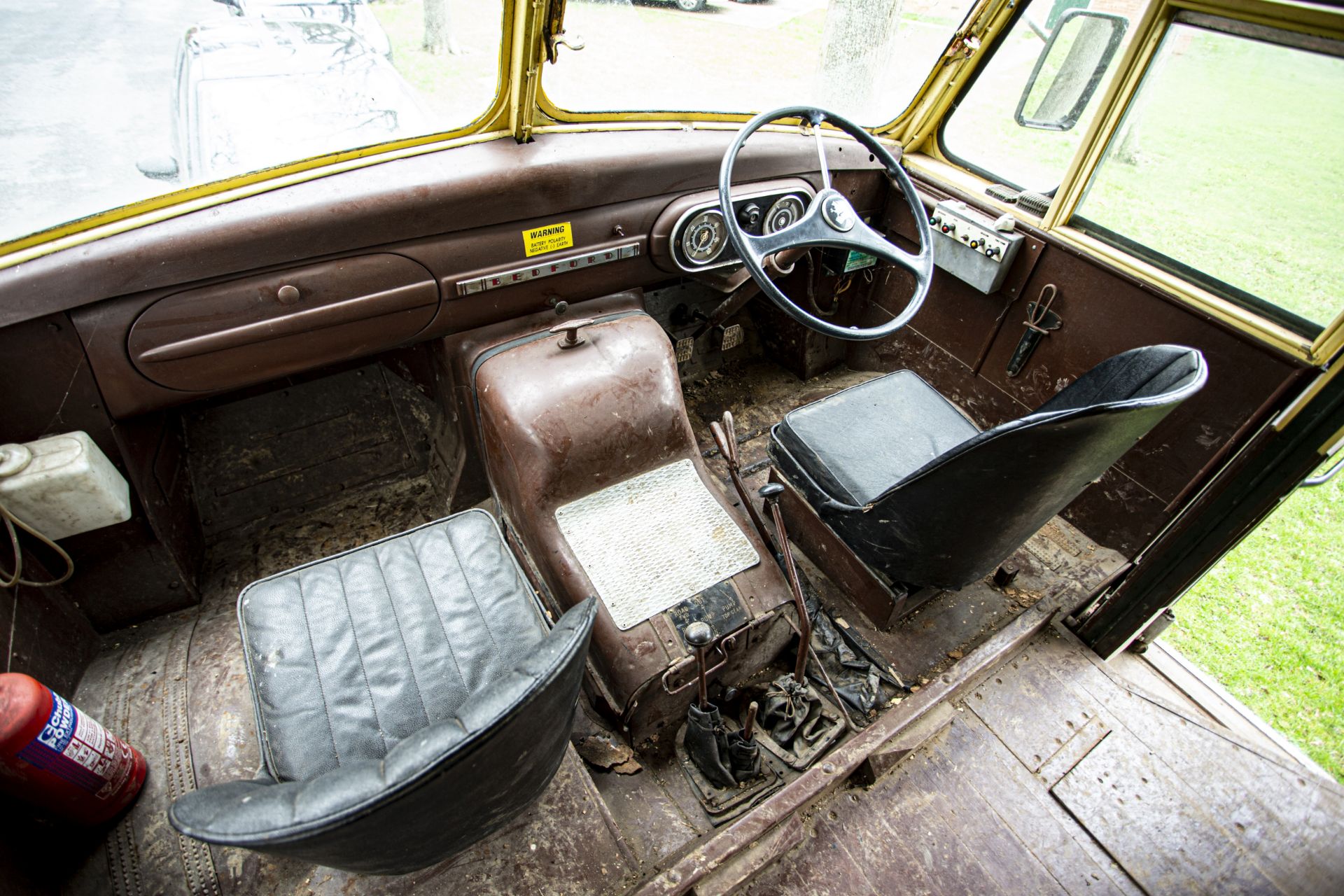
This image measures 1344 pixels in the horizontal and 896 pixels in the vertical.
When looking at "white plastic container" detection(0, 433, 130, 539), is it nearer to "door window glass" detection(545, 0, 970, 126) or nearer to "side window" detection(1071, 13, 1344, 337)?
"door window glass" detection(545, 0, 970, 126)

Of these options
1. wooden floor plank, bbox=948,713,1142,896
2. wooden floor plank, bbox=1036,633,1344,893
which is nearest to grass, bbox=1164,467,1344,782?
wooden floor plank, bbox=1036,633,1344,893

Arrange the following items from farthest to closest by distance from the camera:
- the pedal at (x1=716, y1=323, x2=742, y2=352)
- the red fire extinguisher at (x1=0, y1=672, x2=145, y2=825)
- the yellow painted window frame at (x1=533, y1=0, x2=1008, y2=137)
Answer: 1. the pedal at (x1=716, y1=323, x2=742, y2=352)
2. the yellow painted window frame at (x1=533, y1=0, x2=1008, y2=137)
3. the red fire extinguisher at (x1=0, y1=672, x2=145, y2=825)

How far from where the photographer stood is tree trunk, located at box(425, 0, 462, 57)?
165 cm

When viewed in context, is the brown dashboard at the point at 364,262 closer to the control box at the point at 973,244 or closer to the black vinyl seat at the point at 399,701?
the black vinyl seat at the point at 399,701

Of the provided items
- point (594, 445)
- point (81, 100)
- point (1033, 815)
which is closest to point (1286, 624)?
point (1033, 815)

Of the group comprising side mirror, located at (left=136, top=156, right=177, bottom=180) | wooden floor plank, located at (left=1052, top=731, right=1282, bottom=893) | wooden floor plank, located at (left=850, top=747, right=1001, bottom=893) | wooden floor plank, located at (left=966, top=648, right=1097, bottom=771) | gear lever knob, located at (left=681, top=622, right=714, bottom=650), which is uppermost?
side mirror, located at (left=136, top=156, right=177, bottom=180)

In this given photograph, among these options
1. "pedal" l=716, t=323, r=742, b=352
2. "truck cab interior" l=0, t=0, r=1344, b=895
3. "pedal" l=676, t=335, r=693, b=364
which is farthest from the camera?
"pedal" l=716, t=323, r=742, b=352

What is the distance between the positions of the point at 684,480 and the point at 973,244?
55.1 inches

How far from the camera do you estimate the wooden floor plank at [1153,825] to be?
4.97ft

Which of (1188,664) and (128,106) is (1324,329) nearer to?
(1188,664)

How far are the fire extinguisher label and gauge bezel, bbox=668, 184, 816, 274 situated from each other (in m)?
1.88

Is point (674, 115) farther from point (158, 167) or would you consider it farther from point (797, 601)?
point (797, 601)

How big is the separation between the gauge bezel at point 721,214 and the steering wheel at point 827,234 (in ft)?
0.79

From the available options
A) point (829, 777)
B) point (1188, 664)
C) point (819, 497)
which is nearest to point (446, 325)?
point (819, 497)
